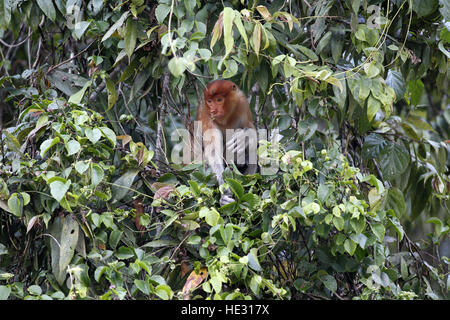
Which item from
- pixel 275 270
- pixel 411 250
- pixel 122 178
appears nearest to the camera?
pixel 122 178

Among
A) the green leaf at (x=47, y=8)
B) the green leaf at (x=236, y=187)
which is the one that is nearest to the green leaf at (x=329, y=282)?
the green leaf at (x=236, y=187)

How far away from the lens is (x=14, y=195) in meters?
2.47

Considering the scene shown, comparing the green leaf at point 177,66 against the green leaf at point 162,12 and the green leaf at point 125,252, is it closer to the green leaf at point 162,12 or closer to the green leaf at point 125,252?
the green leaf at point 162,12

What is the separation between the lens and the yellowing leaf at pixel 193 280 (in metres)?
2.42

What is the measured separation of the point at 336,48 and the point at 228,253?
125 centimetres

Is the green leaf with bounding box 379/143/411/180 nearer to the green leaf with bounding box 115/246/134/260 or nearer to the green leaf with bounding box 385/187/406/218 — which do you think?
the green leaf with bounding box 385/187/406/218

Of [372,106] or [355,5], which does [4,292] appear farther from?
[355,5]

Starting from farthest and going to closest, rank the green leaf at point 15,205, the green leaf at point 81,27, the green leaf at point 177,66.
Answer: the green leaf at point 81,27 < the green leaf at point 15,205 < the green leaf at point 177,66

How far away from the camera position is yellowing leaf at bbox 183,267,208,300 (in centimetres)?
242

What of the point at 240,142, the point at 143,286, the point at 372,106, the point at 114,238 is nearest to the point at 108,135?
the point at 114,238
